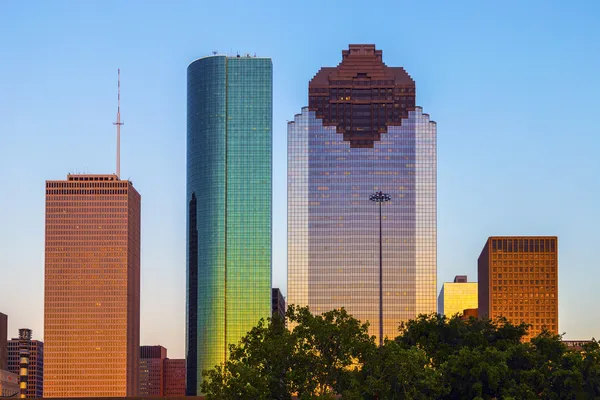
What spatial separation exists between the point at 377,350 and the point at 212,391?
13.7 metres

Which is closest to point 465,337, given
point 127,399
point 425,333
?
point 425,333

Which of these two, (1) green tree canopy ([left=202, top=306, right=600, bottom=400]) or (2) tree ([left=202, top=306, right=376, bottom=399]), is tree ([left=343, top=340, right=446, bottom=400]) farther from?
(2) tree ([left=202, top=306, right=376, bottom=399])

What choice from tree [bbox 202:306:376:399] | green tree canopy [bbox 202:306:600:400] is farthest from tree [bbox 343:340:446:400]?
tree [bbox 202:306:376:399]

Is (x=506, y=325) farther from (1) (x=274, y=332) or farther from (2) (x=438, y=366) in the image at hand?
(1) (x=274, y=332)

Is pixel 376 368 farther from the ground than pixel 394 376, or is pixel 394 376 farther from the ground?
pixel 376 368

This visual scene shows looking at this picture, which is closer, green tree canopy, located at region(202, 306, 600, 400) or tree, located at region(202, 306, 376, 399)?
tree, located at region(202, 306, 376, 399)

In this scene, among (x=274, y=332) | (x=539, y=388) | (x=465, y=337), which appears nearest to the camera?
(x=274, y=332)

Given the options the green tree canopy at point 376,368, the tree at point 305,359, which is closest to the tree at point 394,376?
the green tree canopy at point 376,368

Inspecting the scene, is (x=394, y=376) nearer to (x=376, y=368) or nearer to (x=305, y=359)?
(x=376, y=368)

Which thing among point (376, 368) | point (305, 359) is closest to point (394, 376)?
point (376, 368)

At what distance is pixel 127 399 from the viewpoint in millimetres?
115438

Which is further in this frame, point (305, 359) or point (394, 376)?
point (394, 376)

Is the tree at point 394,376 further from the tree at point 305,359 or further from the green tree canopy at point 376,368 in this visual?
the tree at point 305,359

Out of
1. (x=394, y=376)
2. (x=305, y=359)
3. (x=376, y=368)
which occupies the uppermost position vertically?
(x=305, y=359)
